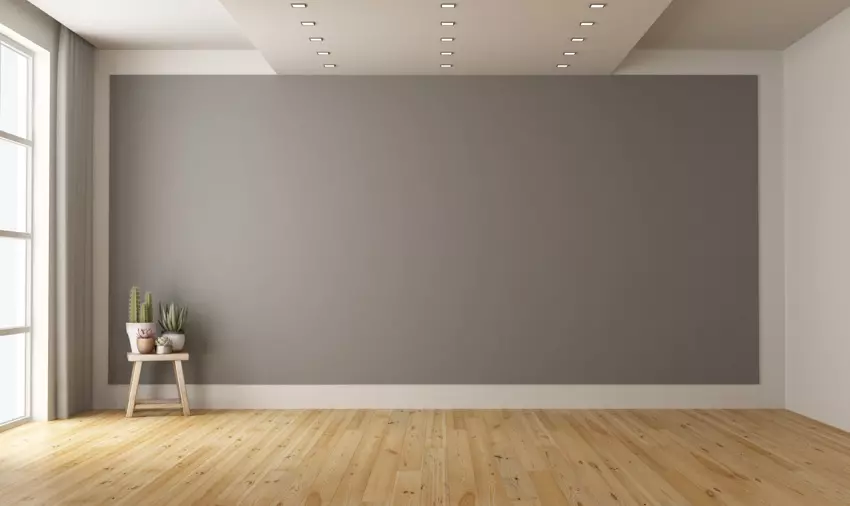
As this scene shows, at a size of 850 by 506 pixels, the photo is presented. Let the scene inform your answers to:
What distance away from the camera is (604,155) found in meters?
7.34

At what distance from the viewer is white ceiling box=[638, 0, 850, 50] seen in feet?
20.3

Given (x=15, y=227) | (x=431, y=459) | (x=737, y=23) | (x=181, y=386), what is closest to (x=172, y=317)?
(x=181, y=386)

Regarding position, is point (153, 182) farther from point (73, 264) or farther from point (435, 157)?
point (435, 157)

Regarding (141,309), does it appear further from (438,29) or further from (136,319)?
(438,29)

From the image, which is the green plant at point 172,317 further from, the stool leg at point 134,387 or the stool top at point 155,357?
the stool leg at point 134,387

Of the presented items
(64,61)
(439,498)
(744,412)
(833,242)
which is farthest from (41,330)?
(833,242)

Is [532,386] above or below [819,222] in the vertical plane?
below

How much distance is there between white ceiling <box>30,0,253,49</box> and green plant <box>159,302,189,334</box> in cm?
219

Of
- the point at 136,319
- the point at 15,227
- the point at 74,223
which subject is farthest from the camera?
the point at 136,319

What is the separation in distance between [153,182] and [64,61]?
3.90 feet

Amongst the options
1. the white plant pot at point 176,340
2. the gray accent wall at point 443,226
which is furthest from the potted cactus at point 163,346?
the gray accent wall at point 443,226

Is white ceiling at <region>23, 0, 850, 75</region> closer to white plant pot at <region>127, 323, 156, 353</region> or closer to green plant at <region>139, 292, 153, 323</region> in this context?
green plant at <region>139, 292, 153, 323</region>

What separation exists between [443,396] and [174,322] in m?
2.31

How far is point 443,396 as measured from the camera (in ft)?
23.7
